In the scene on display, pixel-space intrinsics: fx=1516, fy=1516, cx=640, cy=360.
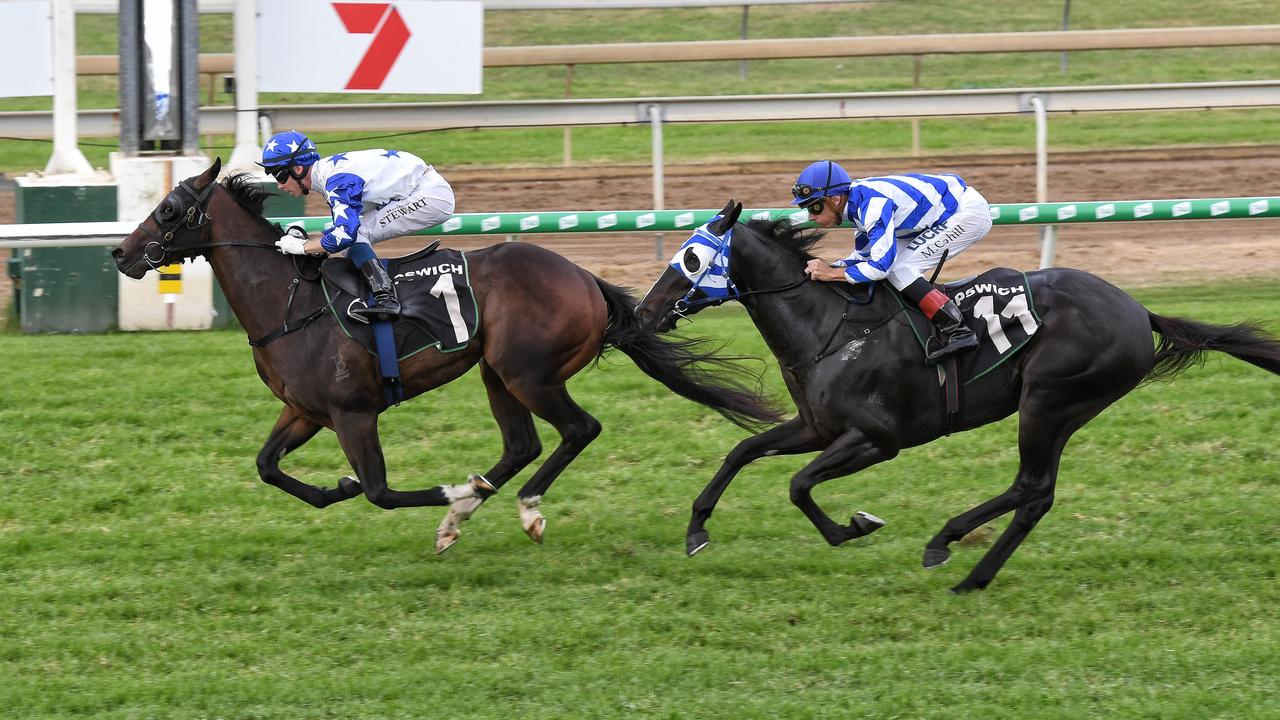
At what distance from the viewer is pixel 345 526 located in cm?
646

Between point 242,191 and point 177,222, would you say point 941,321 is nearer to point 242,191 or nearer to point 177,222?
point 242,191

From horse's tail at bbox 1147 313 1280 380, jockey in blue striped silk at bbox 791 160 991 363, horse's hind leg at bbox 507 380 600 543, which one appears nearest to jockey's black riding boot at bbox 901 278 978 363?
jockey in blue striped silk at bbox 791 160 991 363

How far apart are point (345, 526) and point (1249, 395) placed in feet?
15.5

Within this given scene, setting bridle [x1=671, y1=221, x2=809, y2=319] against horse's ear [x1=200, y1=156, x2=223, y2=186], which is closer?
bridle [x1=671, y1=221, x2=809, y2=319]

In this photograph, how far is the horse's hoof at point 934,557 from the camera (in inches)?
226

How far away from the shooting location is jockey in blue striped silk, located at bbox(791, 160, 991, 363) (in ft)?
18.8

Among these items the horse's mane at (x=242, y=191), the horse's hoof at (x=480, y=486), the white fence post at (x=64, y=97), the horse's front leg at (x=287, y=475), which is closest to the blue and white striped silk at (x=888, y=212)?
the horse's hoof at (x=480, y=486)

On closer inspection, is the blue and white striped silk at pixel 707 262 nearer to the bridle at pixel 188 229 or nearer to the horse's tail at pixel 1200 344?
the bridle at pixel 188 229

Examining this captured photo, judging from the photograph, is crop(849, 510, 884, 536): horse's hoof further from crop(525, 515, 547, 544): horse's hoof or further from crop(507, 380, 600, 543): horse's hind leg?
crop(525, 515, 547, 544): horse's hoof

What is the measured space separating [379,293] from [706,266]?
135 cm

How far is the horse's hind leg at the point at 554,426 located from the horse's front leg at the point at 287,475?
2.37 feet

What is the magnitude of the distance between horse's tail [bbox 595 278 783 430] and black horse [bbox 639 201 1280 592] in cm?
58

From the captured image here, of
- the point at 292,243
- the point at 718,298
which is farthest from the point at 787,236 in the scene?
the point at 292,243

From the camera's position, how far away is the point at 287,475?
20.6ft
